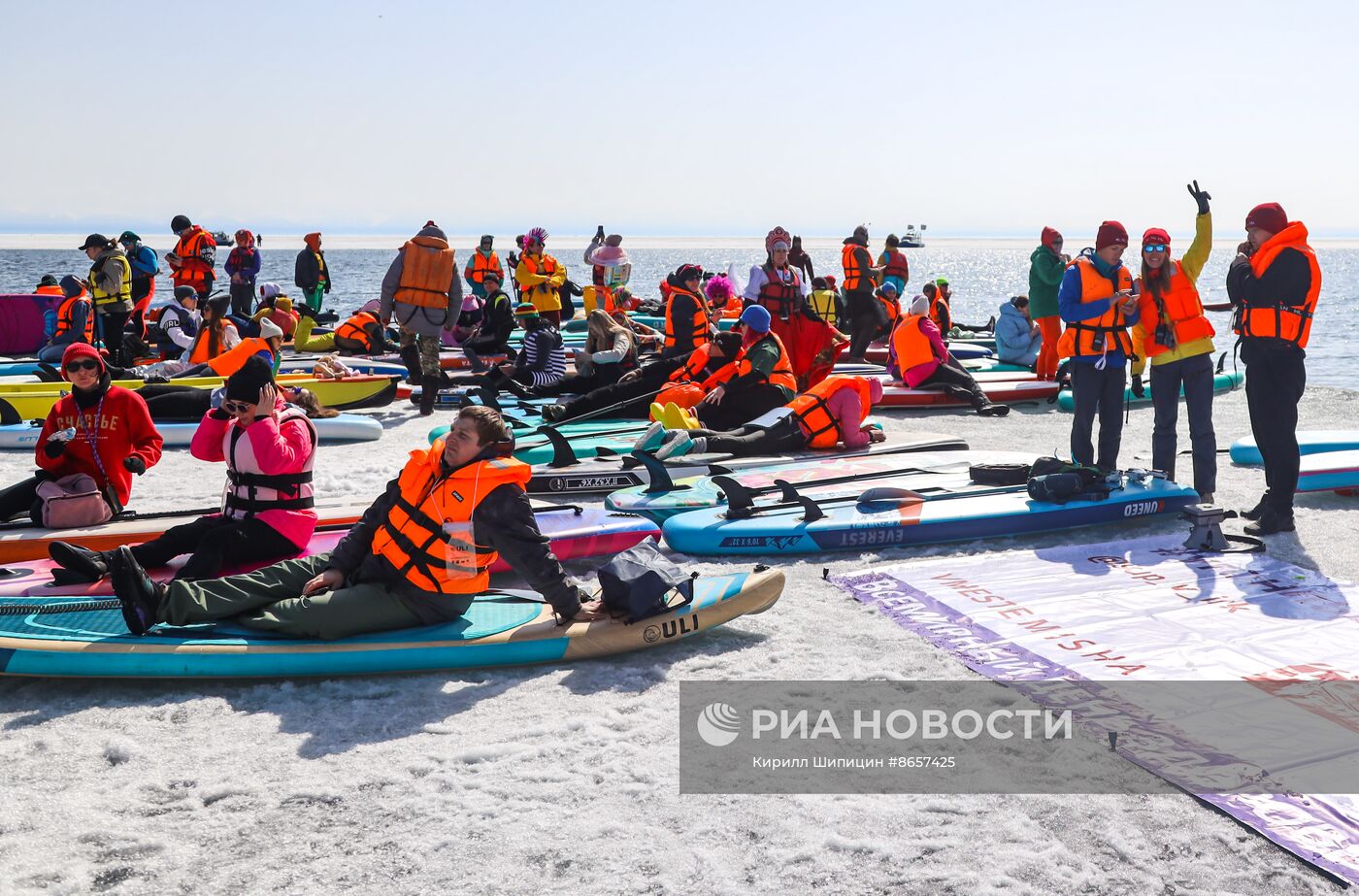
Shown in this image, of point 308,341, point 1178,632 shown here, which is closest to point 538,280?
point 308,341

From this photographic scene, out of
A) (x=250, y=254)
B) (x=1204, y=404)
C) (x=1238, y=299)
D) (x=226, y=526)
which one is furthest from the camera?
(x=250, y=254)

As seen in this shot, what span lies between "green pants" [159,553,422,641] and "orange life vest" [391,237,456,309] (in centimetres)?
704

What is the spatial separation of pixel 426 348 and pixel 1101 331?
6.70 m

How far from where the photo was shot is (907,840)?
11.3 ft

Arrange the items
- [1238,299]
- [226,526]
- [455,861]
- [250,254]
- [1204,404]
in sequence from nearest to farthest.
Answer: [455,861], [226,526], [1238,299], [1204,404], [250,254]

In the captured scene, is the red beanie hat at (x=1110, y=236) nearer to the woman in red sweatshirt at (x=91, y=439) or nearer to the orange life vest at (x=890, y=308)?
the woman in red sweatshirt at (x=91, y=439)

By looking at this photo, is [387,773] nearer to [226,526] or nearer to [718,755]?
[718,755]

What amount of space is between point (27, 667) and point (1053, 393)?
1102cm

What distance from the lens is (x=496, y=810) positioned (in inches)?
142

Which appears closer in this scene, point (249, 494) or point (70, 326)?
point (249, 494)

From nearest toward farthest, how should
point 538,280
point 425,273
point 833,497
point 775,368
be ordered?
point 833,497
point 775,368
point 425,273
point 538,280

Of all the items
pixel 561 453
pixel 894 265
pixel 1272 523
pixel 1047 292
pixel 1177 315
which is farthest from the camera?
pixel 894 265

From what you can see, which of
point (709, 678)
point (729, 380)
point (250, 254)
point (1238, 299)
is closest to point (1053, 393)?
point (729, 380)

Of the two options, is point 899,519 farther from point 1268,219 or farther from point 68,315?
point 68,315
